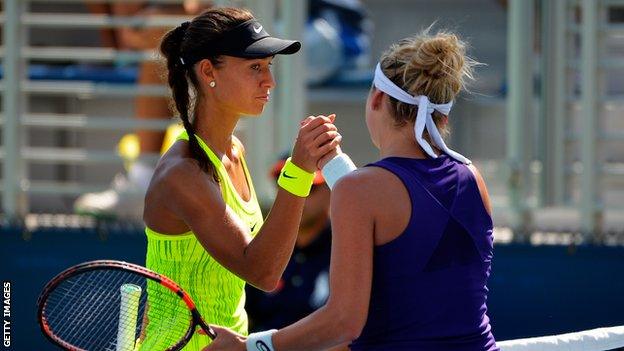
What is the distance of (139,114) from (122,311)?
4692mm

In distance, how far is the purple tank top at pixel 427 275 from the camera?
269 cm

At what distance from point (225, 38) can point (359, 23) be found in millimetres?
7080

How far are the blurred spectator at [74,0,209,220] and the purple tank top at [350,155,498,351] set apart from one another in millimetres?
4345

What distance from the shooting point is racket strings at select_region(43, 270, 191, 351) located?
2982 mm

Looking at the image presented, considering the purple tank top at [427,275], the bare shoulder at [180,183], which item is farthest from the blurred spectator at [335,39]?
the purple tank top at [427,275]

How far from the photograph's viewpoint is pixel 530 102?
6465mm

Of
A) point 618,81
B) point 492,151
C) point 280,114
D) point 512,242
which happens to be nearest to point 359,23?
point 492,151

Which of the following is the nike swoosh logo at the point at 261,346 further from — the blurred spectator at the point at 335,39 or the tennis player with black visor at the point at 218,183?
the blurred spectator at the point at 335,39

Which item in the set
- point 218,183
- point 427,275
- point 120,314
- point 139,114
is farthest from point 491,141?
point 427,275

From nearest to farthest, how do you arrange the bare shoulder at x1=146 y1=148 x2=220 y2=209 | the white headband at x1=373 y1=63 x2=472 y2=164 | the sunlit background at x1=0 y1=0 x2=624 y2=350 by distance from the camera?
the white headband at x1=373 y1=63 x2=472 y2=164
the bare shoulder at x1=146 y1=148 x2=220 y2=209
the sunlit background at x1=0 y1=0 x2=624 y2=350

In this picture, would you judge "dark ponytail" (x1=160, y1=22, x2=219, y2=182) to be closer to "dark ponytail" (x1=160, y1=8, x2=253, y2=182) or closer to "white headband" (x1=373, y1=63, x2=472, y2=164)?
"dark ponytail" (x1=160, y1=8, x2=253, y2=182)

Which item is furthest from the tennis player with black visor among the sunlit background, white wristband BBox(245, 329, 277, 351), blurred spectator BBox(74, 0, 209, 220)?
Answer: blurred spectator BBox(74, 0, 209, 220)

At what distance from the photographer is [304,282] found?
5.24 metres

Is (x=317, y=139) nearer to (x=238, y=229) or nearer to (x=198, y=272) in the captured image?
(x=238, y=229)
